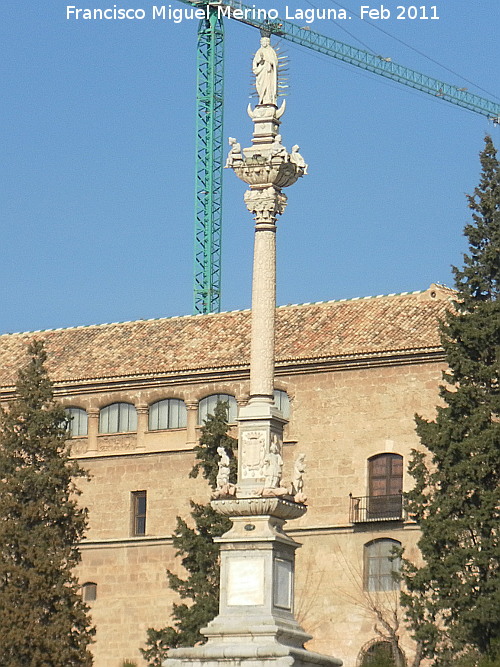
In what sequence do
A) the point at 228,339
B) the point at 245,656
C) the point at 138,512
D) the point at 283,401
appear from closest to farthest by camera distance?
the point at 245,656 < the point at 283,401 < the point at 228,339 < the point at 138,512

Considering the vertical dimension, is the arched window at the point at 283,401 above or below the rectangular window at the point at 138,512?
above

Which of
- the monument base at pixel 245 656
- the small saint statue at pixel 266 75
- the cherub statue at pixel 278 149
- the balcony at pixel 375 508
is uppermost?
the small saint statue at pixel 266 75

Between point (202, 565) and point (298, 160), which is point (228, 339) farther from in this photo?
point (298, 160)

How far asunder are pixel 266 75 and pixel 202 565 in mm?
13051

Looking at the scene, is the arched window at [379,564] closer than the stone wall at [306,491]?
Yes

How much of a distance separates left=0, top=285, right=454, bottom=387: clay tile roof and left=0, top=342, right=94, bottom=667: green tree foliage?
28.2 feet

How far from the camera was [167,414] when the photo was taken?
164 ft

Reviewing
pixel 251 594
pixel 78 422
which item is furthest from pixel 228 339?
pixel 251 594

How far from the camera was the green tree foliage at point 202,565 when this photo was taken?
131 feet

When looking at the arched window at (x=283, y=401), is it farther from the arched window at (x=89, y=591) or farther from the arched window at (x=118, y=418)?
the arched window at (x=89, y=591)

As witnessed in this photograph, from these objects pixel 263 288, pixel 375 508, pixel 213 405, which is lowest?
pixel 375 508

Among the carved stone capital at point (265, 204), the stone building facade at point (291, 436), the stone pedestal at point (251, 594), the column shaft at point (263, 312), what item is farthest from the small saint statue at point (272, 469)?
the stone building facade at point (291, 436)

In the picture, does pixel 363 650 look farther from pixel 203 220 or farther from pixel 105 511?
pixel 203 220

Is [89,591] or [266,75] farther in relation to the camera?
[89,591]
